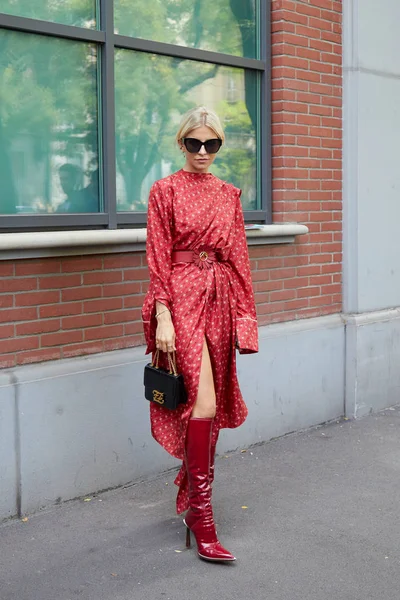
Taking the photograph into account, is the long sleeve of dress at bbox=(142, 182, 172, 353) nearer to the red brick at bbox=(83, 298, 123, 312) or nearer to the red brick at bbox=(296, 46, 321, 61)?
the red brick at bbox=(83, 298, 123, 312)

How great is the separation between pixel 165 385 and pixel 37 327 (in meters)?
1.01

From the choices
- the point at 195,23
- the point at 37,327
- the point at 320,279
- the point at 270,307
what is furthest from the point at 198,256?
the point at 320,279

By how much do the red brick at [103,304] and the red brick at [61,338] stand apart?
0.50 ft

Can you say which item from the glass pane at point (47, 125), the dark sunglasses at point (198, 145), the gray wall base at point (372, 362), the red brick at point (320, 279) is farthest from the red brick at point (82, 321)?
the gray wall base at point (372, 362)

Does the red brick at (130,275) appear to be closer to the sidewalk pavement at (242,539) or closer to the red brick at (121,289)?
the red brick at (121,289)

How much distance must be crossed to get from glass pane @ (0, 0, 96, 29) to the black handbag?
2.02 meters

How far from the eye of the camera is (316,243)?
676 centimetres

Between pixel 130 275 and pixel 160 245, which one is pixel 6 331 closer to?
pixel 130 275

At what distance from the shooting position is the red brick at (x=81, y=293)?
5016mm

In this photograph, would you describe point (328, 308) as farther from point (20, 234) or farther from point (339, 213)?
point (20, 234)

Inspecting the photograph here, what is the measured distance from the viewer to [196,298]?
14.0 feet

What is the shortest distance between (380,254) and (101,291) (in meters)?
2.79

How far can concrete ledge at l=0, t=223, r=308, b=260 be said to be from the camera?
15.3ft

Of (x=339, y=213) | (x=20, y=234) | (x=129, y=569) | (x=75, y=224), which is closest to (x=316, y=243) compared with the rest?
(x=339, y=213)
